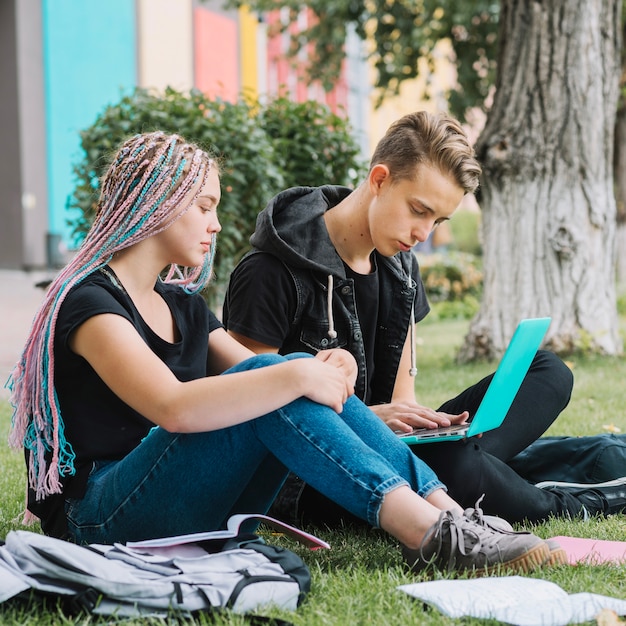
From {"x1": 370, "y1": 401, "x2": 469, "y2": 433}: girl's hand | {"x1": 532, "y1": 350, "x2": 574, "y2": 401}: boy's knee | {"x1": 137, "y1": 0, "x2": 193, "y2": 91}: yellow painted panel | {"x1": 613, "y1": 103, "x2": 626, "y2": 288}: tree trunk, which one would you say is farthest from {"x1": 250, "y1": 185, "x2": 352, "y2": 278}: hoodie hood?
{"x1": 137, "y1": 0, "x2": 193, "y2": 91}: yellow painted panel

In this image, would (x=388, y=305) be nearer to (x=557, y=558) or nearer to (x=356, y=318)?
(x=356, y=318)

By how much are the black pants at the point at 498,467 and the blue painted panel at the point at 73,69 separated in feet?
42.4

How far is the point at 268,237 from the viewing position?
2.90 m

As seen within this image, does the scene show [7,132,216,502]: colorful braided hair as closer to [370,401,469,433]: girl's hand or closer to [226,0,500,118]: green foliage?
[370,401,469,433]: girl's hand

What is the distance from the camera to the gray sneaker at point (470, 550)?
7.18 ft

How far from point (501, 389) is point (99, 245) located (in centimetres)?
106

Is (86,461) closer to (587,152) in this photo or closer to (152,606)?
(152,606)

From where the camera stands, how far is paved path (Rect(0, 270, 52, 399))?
24.5 ft

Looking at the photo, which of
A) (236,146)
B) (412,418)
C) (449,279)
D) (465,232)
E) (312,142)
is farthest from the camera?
(465,232)

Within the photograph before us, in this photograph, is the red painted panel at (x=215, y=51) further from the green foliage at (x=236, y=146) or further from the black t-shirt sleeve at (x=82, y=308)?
the black t-shirt sleeve at (x=82, y=308)

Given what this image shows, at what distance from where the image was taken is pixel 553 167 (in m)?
6.67

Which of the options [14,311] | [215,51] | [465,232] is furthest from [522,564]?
[465,232]

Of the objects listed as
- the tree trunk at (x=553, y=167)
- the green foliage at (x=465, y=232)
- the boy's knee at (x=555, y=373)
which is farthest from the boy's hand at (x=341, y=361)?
the green foliage at (x=465, y=232)

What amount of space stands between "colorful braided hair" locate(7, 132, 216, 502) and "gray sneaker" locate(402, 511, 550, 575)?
83cm
